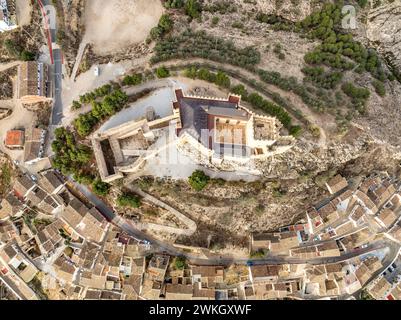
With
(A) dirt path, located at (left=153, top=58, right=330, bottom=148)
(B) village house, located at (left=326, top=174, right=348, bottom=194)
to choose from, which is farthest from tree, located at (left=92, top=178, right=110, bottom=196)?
(B) village house, located at (left=326, top=174, right=348, bottom=194)

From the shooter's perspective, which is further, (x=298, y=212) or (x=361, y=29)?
(x=361, y=29)

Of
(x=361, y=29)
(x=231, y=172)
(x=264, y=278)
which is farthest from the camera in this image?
(x=361, y=29)

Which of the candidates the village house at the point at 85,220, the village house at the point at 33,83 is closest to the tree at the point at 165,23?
the village house at the point at 33,83

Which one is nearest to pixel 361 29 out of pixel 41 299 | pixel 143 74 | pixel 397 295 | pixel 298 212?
pixel 298 212

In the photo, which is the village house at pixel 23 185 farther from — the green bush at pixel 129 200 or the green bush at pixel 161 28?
the green bush at pixel 161 28

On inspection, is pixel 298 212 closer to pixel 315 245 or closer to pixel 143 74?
pixel 315 245

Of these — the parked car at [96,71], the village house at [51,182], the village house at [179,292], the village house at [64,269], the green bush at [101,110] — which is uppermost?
the parked car at [96,71]

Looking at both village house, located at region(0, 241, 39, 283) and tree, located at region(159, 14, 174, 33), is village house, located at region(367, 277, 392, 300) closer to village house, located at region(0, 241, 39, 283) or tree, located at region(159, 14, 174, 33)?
tree, located at region(159, 14, 174, 33)
